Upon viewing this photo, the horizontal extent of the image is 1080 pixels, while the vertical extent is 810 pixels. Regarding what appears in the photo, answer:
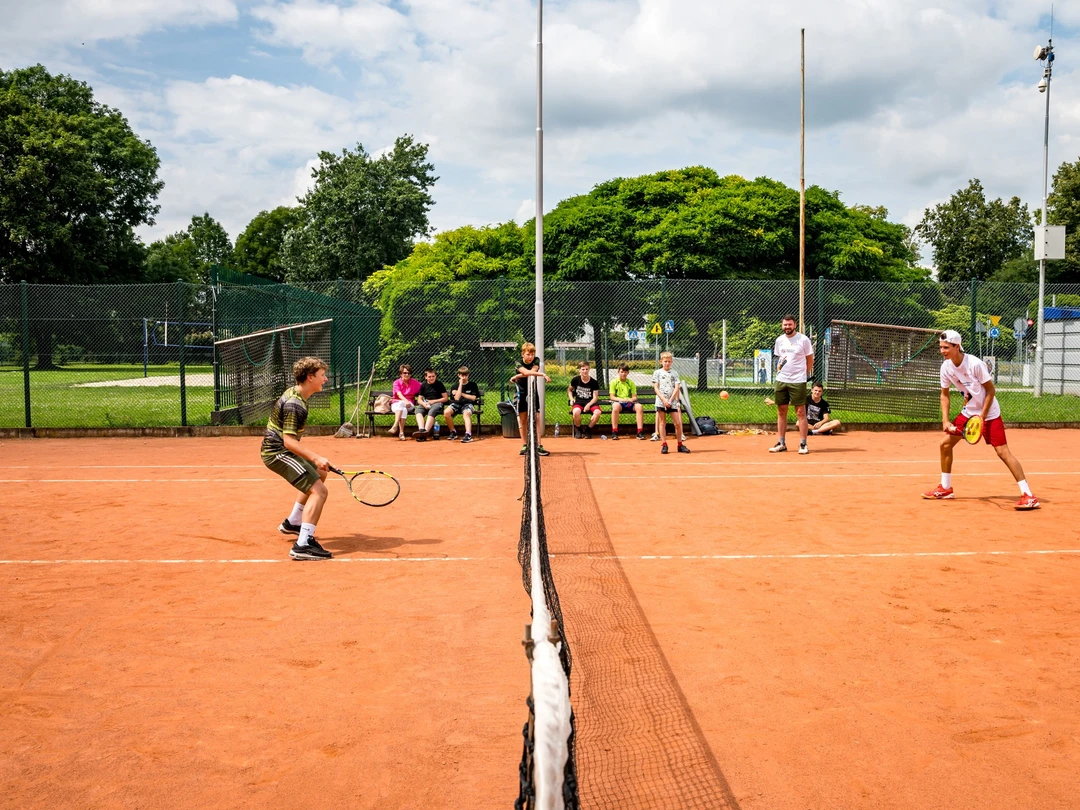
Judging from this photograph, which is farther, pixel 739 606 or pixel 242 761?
pixel 739 606

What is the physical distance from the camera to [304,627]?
4980 millimetres

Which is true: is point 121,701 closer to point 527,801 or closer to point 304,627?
point 304,627

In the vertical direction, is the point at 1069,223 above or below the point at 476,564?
above

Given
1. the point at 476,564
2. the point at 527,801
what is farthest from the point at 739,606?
the point at 527,801

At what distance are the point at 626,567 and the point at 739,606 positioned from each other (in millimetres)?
1098

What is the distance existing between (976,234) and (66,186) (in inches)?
2022

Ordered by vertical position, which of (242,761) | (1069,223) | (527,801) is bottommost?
(242,761)

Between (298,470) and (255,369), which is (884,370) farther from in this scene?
(298,470)

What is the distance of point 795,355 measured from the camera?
42.2 feet

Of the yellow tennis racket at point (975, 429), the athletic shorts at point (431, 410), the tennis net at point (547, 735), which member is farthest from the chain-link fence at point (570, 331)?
the tennis net at point (547, 735)

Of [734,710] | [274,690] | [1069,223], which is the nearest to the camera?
[734,710]

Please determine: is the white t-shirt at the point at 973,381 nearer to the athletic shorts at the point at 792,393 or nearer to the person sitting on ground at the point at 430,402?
the athletic shorts at the point at 792,393

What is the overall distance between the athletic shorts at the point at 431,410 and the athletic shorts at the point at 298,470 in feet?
26.7

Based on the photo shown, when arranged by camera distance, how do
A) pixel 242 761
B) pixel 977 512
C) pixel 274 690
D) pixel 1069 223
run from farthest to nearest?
1. pixel 1069 223
2. pixel 977 512
3. pixel 274 690
4. pixel 242 761
